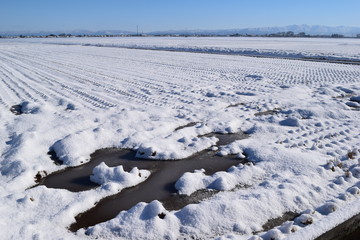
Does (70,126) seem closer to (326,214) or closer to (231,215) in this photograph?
(231,215)

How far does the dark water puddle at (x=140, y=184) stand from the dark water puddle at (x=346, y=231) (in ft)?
4.46

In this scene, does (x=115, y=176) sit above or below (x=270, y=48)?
below

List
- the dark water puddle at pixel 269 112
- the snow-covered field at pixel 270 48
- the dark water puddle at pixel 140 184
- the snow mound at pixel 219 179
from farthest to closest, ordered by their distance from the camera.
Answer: the snow-covered field at pixel 270 48
the dark water puddle at pixel 269 112
the snow mound at pixel 219 179
the dark water puddle at pixel 140 184

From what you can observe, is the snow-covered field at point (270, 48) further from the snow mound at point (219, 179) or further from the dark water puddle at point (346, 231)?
the dark water puddle at point (346, 231)

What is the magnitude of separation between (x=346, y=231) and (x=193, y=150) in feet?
8.69

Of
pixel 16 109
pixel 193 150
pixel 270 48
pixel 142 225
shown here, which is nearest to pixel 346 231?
pixel 142 225

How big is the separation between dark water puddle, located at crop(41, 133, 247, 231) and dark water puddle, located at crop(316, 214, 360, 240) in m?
1.36

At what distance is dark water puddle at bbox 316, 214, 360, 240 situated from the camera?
9.66 ft

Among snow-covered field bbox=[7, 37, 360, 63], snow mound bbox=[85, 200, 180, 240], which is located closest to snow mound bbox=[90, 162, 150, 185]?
snow mound bbox=[85, 200, 180, 240]

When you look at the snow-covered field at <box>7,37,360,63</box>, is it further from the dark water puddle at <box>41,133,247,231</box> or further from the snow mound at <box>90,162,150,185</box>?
the snow mound at <box>90,162,150,185</box>

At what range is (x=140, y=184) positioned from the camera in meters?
4.14

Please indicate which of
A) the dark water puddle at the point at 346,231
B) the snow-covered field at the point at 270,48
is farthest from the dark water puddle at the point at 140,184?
the snow-covered field at the point at 270,48

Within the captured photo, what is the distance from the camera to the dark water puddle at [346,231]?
9.66 ft

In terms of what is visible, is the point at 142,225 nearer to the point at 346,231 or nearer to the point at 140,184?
the point at 140,184
